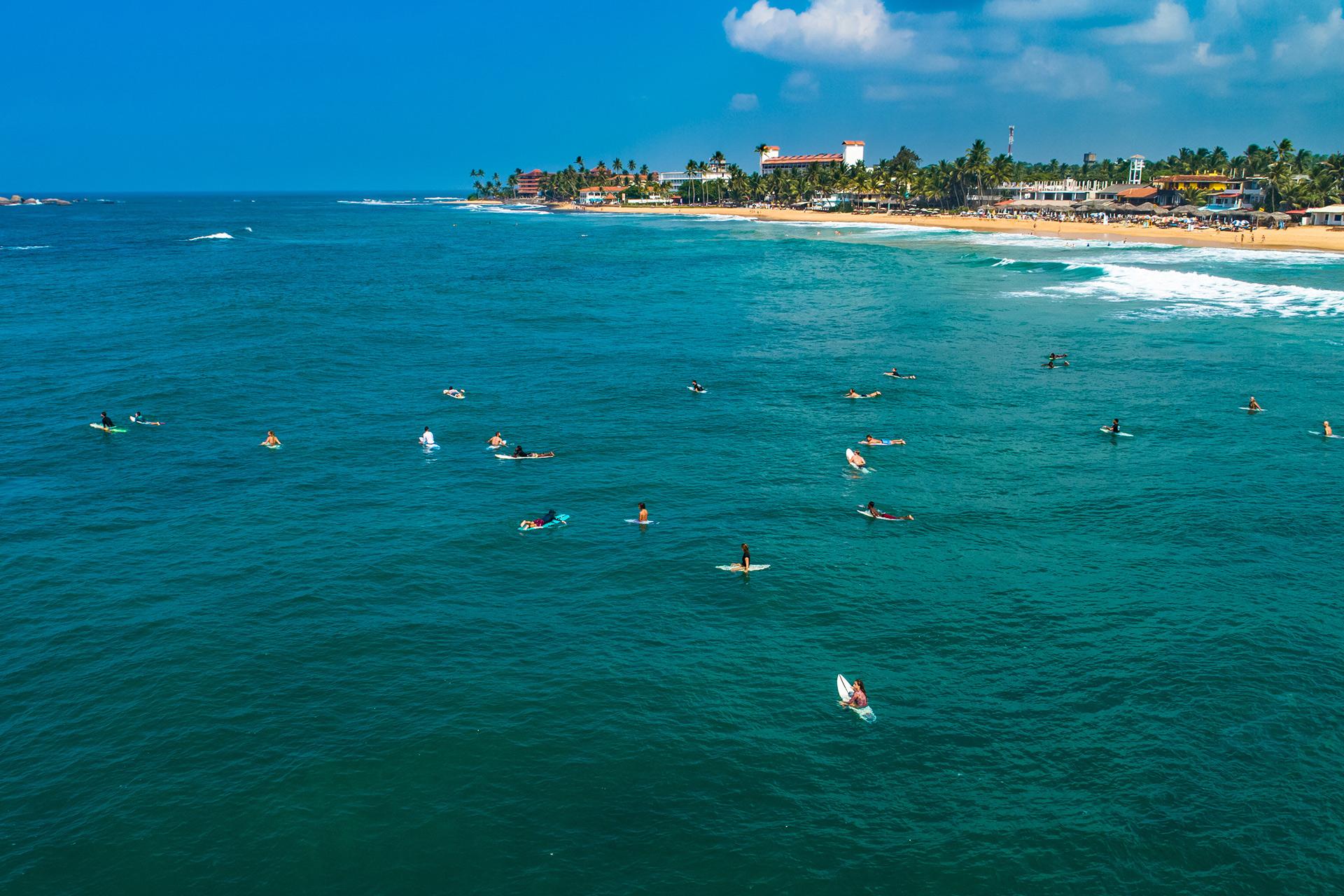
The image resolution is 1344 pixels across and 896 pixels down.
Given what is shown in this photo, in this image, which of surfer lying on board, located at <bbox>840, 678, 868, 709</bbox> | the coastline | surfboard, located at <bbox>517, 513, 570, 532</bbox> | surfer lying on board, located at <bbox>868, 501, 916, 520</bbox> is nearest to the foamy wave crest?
the coastline

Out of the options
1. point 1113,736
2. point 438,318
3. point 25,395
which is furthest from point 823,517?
point 438,318

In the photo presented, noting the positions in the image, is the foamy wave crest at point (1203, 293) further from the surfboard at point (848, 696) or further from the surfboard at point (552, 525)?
the surfboard at point (848, 696)

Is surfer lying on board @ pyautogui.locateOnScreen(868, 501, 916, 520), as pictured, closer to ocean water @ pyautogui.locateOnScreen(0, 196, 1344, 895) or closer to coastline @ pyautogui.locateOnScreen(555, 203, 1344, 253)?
ocean water @ pyautogui.locateOnScreen(0, 196, 1344, 895)

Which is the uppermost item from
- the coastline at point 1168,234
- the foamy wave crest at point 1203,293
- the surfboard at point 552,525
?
the coastline at point 1168,234

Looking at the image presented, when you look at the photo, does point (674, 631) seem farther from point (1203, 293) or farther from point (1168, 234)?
point (1168, 234)

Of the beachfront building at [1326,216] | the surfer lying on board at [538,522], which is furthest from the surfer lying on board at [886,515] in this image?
the beachfront building at [1326,216]

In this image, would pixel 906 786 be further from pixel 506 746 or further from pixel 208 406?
pixel 208 406
